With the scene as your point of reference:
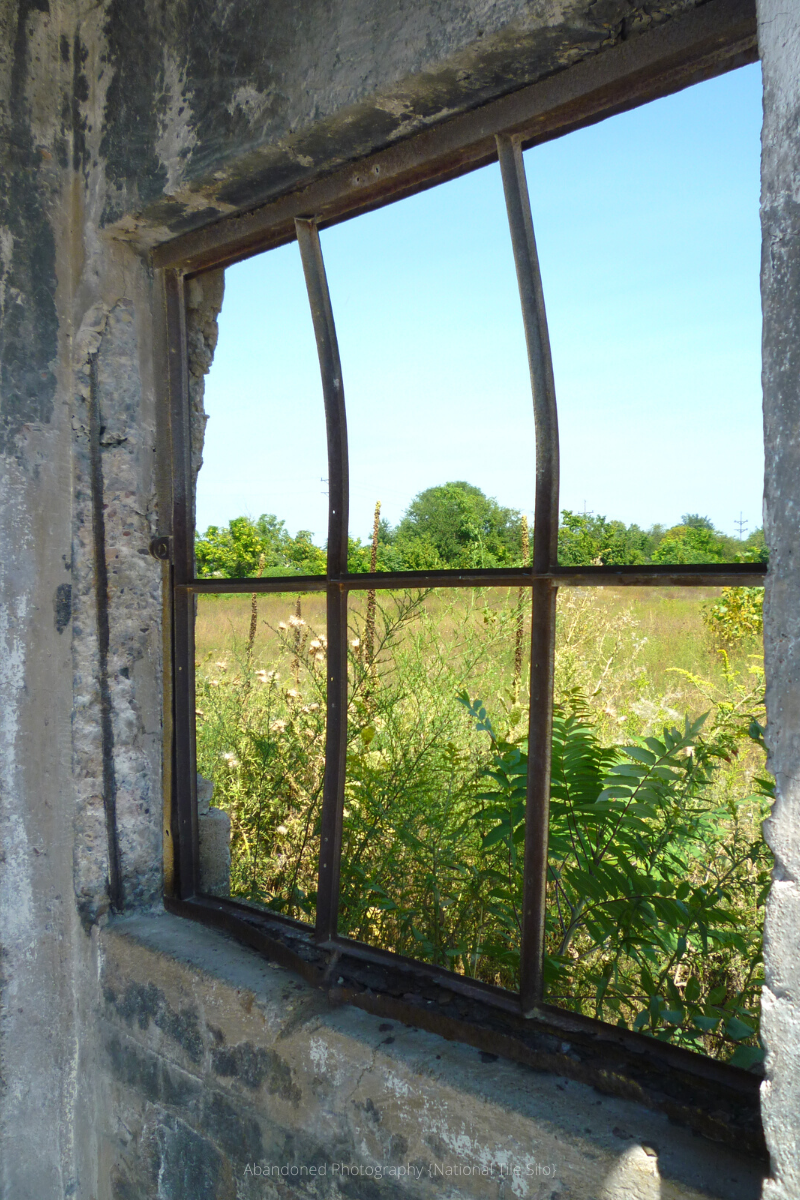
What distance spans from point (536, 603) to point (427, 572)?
0.23m

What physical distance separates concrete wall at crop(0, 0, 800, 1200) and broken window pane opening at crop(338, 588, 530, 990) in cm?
57

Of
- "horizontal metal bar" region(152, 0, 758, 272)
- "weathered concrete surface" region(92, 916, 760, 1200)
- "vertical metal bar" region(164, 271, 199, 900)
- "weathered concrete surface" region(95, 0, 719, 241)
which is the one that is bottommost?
"weathered concrete surface" region(92, 916, 760, 1200)

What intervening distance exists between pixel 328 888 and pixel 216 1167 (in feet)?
1.93

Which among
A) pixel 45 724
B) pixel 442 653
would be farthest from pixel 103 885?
pixel 442 653

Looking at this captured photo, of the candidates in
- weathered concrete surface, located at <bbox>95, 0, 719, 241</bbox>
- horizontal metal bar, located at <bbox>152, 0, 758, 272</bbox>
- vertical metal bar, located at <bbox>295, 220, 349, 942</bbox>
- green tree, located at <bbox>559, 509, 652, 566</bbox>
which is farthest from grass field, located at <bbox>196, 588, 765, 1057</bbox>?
weathered concrete surface, located at <bbox>95, 0, 719, 241</bbox>

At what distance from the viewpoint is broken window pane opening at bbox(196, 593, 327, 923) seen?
2646 millimetres

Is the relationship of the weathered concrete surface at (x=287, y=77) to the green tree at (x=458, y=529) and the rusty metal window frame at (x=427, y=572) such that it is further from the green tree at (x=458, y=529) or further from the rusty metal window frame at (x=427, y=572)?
the green tree at (x=458, y=529)

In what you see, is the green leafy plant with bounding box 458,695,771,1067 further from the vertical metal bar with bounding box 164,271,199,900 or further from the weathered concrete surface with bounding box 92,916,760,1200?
the vertical metal bar with bounding box 164,271,199,900

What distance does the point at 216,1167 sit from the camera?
1.57 m

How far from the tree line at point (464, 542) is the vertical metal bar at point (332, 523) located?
0.13 meters

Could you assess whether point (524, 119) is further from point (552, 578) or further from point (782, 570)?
point (782, 570)

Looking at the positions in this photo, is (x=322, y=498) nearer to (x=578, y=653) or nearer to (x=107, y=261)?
(x=107, y=261)

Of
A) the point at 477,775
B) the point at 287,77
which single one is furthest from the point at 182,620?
the point at 287,77

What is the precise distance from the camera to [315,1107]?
4.61 ft
